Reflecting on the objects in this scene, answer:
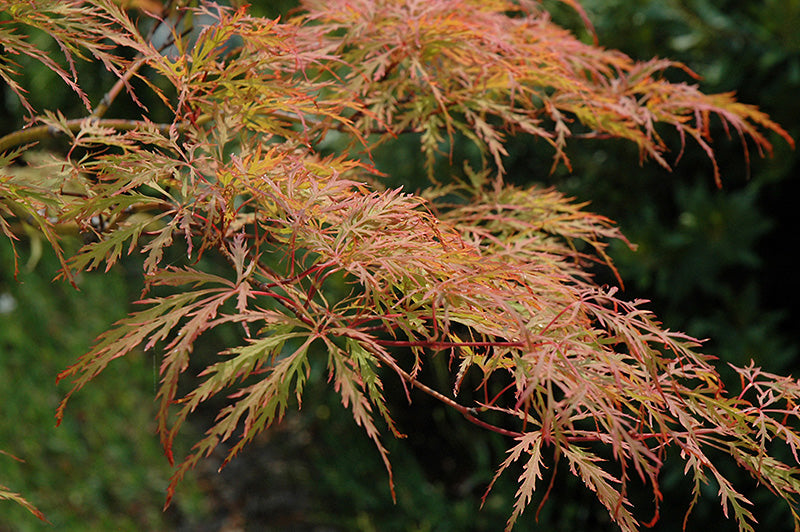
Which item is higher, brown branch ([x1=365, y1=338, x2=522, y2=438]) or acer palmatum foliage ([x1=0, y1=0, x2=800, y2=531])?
acer palmatum foliage ([x1=0, y1=0, x2=800, y2=531])

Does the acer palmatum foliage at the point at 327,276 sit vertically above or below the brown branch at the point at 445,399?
above

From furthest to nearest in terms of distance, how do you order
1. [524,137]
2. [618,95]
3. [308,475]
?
1. [308,475]
2. [524,137]
3. [618,95]

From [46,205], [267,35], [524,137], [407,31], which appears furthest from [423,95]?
[524,137]

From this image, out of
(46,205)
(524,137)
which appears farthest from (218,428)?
(524,137)

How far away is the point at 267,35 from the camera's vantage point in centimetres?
76

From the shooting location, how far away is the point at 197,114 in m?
0.76

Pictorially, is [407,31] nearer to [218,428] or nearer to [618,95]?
[618,95]

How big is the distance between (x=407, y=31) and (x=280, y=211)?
0.37 m

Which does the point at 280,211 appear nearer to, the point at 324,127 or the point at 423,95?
the point at 324,127

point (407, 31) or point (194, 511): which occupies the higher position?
point (407, 31)

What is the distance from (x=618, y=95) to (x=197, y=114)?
0.65m

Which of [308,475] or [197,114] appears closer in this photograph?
[197,114]

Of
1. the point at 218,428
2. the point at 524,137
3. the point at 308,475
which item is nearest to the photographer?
the point at 218,428

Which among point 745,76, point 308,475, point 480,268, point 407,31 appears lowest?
point 308,475
